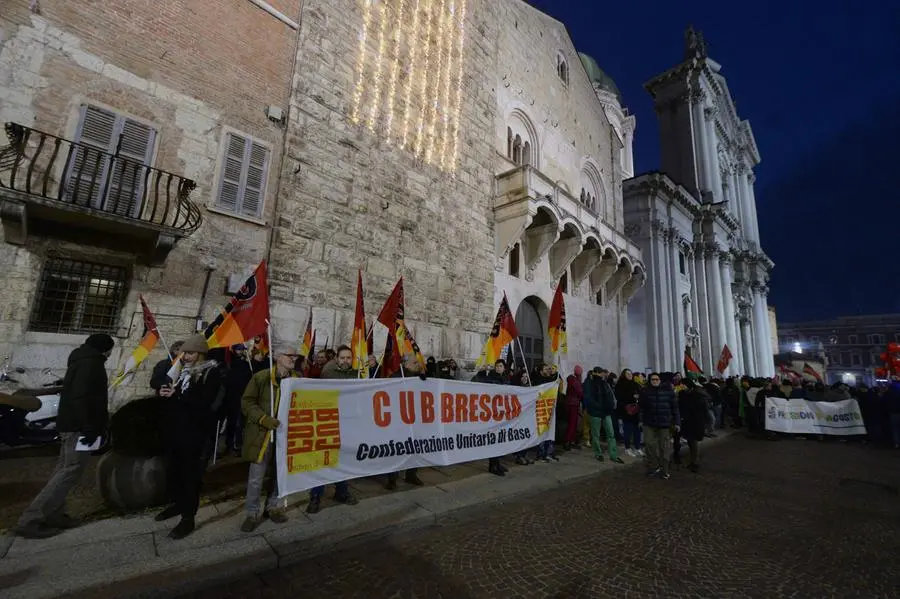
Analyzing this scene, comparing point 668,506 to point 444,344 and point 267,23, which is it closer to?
point 444,344

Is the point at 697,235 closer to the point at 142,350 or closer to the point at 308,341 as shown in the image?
the point at 308,341

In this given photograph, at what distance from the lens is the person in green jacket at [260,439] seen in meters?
4.20

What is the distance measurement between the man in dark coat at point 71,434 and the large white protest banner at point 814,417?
1738cm

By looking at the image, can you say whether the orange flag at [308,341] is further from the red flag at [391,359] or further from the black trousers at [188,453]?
the black trousers at [188,453]

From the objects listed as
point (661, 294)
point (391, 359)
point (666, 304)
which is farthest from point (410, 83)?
point (666, 304)

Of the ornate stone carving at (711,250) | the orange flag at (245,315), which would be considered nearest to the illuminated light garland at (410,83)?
the orange flag at (245,315)

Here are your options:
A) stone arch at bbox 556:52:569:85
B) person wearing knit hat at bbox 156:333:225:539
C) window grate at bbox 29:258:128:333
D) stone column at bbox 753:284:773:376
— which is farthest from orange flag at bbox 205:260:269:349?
stone column at bbox 753:284:773:376

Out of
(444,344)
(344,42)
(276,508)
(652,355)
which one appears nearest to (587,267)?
(444,344)

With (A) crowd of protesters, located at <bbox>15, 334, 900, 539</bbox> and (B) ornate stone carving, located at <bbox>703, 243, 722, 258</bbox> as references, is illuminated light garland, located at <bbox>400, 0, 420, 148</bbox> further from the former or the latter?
(B) ornate stone carving, located at <bbox>703, 243, 722, 258</bbox>

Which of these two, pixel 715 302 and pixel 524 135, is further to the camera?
pixel 715 302

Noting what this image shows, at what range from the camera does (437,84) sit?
12953mm

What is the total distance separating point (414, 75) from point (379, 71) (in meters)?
1.41

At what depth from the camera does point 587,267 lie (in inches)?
686

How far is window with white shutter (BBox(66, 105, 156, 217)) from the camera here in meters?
6.82
